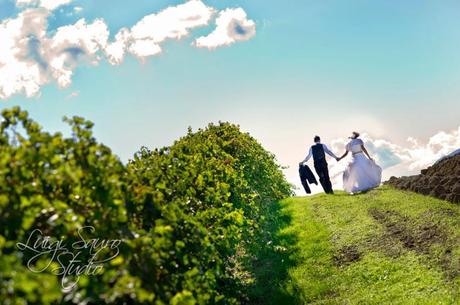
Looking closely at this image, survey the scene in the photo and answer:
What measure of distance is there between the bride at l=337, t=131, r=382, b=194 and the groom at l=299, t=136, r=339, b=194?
2.49 ft

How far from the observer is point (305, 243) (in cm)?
1722

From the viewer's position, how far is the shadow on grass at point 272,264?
1346 cm

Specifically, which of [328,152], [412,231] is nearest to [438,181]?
[412,231]

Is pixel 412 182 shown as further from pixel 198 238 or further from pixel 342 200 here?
pixel 198 238

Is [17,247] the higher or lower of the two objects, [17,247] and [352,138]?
the lower

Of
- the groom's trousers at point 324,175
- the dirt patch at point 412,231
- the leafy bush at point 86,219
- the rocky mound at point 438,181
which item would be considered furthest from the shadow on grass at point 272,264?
the groom's trousers at point 324,175

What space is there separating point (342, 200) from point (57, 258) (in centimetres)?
1745

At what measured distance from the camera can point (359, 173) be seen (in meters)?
25.7

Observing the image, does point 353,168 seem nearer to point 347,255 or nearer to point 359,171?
point 359,171

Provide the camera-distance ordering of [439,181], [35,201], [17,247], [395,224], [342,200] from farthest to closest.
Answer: [342,200], [439,181], [395,224], [17,247], [35,201]

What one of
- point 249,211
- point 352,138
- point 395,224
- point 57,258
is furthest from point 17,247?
point 352,138

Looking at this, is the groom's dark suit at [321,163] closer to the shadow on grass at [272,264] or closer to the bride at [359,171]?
the bride at [359,171]

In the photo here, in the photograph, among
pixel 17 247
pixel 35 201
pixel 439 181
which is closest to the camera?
pixel 35 201

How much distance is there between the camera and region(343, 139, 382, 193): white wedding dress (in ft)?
84.1
